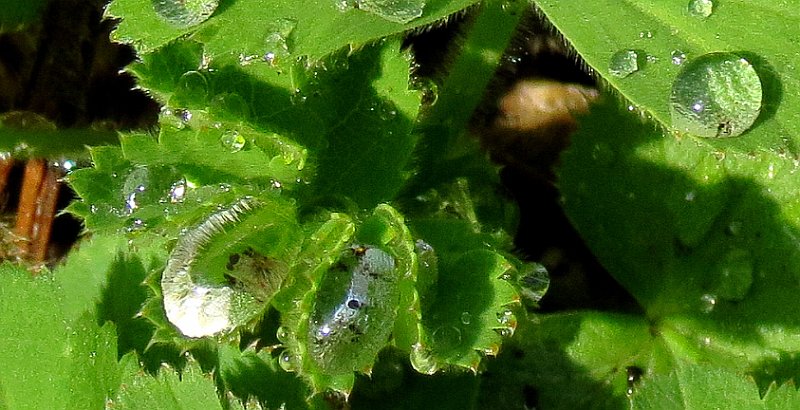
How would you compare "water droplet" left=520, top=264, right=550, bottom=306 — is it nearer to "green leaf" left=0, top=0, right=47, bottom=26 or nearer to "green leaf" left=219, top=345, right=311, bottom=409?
"green leaf" left=219, top=345, right=311, bottom=409

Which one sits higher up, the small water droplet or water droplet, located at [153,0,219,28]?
water droplet, located at [153,0,219,28]

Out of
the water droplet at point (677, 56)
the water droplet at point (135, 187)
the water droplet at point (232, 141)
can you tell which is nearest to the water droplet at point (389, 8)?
the water droplet at point (232, 141)

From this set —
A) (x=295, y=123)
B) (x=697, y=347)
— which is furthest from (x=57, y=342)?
(x=697, y=347)

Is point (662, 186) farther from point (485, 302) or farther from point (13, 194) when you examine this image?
point (13, 194)

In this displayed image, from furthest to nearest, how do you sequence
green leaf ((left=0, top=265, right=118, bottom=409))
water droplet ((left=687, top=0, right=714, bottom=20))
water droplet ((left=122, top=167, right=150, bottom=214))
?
green leaf ((left=0, top=265, right=118, bottom=409)), water droplet ((left=122, top=167, right=150, bottom=214)), water droplet ((left=687, top=0, right=714, bottom=20))

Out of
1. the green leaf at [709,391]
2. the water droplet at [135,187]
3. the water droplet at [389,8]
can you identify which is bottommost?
the green leaf at [709,391]

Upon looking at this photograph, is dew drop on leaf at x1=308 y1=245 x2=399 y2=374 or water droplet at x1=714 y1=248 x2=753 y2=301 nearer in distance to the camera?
dew drop on leaf at x1=308 y1=245 x2=399 y2=374

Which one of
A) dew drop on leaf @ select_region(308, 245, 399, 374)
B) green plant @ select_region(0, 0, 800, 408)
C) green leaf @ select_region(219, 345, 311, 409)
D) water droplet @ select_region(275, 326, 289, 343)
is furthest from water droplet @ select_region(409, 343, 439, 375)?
green leaf @ select_region(219, 345, 311, 409)

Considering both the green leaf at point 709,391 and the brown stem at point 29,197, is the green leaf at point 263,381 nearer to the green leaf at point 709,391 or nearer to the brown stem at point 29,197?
the green leaf at point 709,391
